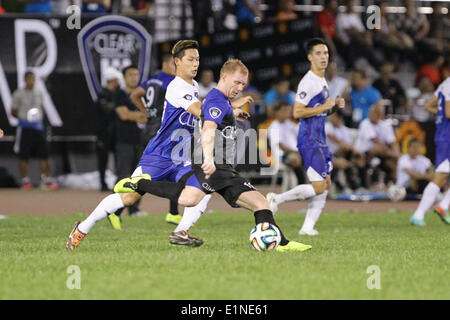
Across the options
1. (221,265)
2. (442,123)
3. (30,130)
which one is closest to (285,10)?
(30,130)

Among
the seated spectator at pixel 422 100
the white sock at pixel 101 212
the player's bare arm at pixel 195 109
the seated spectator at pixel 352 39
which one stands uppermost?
the seated spectator at pixel 352 39

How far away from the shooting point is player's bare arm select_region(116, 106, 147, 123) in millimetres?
14541

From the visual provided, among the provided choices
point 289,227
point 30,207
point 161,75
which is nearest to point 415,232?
point 289,227

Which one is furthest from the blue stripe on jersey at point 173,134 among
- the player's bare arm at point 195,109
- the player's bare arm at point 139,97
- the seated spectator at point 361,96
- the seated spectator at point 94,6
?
the seated spectator at point 94,6

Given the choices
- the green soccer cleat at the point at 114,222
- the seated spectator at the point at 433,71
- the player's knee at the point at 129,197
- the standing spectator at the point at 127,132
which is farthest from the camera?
the seated spectator at the point at 433,71

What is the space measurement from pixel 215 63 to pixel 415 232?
10.9 m

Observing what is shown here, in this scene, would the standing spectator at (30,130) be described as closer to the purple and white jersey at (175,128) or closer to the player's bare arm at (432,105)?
the player's bare arm at (432,105)

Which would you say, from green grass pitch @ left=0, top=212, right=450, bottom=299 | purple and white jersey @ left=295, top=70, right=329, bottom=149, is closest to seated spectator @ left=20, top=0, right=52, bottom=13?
green grass pitch @ left=0, top=212, right=450, bottom=299

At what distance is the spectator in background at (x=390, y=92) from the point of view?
2347 centimetres

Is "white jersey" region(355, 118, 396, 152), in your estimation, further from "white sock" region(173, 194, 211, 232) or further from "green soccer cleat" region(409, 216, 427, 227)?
"white sock" region(173, 194, 211, 232)

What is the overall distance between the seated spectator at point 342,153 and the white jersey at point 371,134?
0.68 ft

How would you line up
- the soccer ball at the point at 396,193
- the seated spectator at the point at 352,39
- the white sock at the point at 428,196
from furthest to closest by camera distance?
the seated spectator at the point at 352,39, the soccer ball at the point at 396,193, the white sock at the point at 428,196

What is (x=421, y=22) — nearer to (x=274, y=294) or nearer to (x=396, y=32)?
(x=396, y=32)

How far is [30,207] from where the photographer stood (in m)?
17.4
